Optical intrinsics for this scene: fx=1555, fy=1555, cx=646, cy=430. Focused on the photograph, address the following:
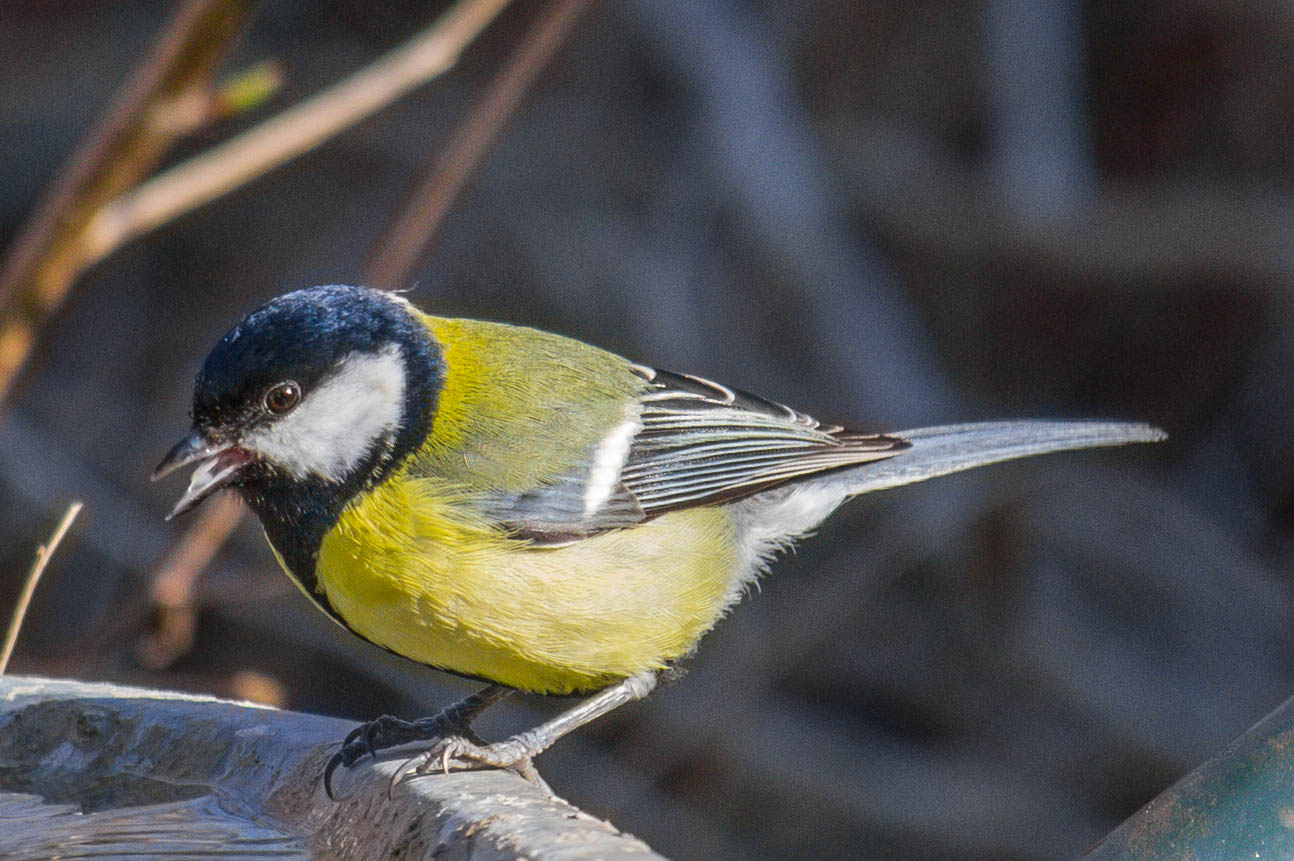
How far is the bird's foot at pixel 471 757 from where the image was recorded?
1.66 m

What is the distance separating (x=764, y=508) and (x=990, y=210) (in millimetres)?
1940

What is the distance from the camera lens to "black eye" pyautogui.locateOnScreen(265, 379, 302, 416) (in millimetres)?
2039

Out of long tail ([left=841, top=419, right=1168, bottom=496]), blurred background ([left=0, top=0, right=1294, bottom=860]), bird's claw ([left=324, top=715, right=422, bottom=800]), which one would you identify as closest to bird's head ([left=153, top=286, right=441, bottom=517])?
bird's claw ([left=324, top=715, right=422, bottom=800])

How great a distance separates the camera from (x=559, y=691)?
86.7 inches

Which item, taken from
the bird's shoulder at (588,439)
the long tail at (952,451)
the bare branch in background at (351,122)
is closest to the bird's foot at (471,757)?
the bird's shoulder at (588,439)

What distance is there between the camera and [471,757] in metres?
1.89

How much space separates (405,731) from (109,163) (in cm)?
81

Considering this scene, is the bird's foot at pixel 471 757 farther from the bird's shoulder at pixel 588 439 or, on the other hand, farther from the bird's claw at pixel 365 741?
the bird's shoulder at pixel 588 439

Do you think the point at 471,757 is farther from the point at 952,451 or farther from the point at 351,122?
the point at 952,451

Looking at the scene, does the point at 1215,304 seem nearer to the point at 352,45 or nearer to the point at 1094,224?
the point at 1094,224

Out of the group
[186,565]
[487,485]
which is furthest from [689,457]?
[186,565]

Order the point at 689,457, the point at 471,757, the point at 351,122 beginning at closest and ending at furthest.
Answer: the point at 471,757, the point at 351,122, the point at 689,457

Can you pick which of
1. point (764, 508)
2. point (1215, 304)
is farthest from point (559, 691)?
point (1215, 304)

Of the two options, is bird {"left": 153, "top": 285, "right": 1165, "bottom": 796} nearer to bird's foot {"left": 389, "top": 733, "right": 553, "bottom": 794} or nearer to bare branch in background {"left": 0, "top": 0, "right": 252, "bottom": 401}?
bird's foot {"left": 389, "top": 733, "right": 553, "bottom": 794}
